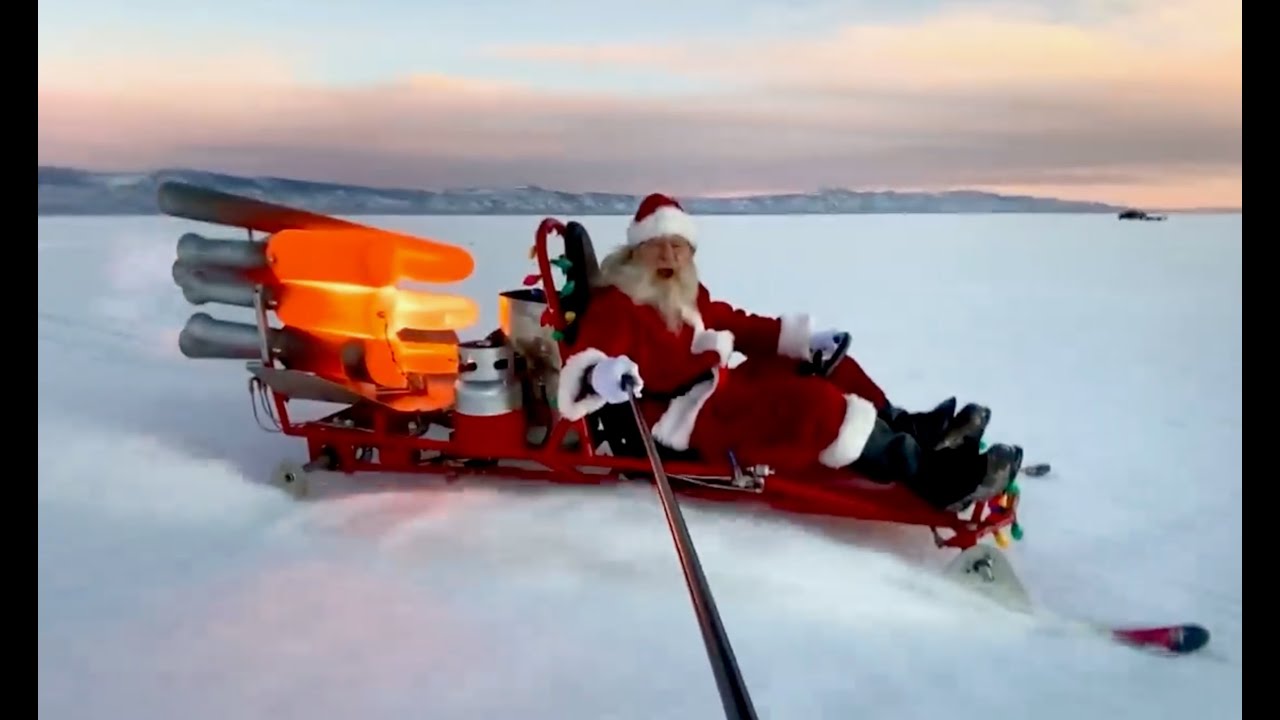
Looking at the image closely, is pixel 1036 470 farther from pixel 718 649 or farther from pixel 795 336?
pixel 718 649

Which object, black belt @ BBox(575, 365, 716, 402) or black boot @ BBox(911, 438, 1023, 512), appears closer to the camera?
black boot @ BBox(911, 438, 1023, 512)

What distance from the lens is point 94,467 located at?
8.83ft

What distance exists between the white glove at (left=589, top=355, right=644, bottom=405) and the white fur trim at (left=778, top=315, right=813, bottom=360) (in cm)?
60

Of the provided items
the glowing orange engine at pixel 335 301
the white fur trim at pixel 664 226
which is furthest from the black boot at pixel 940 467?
the glowing orange engine at pixel 335 301

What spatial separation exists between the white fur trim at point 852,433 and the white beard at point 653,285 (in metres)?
0.51

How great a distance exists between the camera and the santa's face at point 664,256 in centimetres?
251

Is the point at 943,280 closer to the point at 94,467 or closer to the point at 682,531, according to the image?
the point at 94,467

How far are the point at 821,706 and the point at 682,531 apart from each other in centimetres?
55

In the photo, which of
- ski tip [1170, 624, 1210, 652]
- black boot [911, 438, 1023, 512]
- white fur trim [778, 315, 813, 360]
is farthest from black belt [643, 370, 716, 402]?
ski tip [1170, 624, 1210, 652]

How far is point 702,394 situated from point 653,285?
308mm

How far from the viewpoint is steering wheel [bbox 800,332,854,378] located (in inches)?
104

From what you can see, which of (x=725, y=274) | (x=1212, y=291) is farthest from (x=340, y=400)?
(x=1212, y=291)

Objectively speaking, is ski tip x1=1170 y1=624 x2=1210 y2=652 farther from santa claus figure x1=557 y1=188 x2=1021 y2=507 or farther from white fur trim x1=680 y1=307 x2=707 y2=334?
white fur trim x1=680 y1=307 x2=707 y2=334

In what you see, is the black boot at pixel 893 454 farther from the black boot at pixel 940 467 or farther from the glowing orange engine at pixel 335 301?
the glowing orange engine at pixel 335 301
